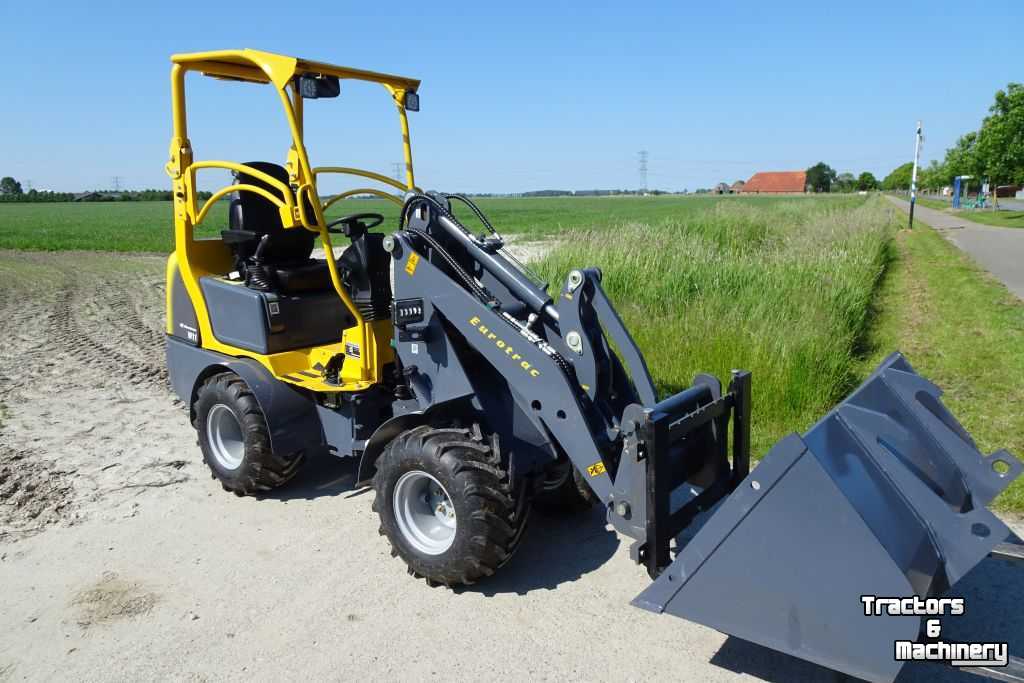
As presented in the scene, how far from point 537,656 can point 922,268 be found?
1627 cm

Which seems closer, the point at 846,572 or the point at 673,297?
the point at 846,572

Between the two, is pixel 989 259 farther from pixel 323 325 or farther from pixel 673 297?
pixel 323 325

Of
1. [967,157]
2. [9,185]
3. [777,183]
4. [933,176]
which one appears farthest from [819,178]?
[9,185]

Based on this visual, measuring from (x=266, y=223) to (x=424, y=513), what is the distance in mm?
2493

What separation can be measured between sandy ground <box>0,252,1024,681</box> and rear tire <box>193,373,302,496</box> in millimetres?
188

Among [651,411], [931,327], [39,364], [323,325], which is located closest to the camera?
[651,411]

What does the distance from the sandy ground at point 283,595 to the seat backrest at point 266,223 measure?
5.49ft

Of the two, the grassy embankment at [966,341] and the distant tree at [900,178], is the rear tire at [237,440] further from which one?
the distant tree at [900,178]

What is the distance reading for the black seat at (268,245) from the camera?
5113 mm

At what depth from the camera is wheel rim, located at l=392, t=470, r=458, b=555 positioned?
161 inches

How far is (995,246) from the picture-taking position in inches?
822

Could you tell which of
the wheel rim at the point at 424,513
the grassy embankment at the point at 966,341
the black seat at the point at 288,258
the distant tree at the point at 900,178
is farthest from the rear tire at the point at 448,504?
the distant tree at the point at 900,178

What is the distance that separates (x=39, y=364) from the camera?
8547 millimetres

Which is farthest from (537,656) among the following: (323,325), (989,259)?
(989,259)
